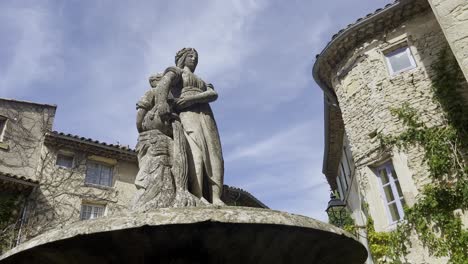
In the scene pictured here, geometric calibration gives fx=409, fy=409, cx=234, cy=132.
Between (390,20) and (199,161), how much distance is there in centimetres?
1076

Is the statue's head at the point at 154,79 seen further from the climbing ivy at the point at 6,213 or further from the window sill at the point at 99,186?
the window sill at the point at 99,186

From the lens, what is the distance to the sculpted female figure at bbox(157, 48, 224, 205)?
12.9 feet

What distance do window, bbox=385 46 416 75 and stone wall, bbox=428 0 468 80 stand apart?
3.64m

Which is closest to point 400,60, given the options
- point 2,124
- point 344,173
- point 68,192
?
point 344,173

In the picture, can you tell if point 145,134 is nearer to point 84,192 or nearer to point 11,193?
point 11,193

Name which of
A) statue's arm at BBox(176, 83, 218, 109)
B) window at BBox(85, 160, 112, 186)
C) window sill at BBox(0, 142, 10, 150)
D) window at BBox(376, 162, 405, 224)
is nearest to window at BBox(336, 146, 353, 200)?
window at BBox(376, 162, 405, 224)

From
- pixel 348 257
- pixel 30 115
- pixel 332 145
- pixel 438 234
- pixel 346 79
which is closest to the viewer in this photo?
pixel 348 257

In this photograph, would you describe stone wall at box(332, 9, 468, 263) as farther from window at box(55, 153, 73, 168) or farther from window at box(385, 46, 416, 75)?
window at box(55, 153, 73, 168)

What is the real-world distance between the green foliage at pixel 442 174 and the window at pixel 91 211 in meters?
11.4

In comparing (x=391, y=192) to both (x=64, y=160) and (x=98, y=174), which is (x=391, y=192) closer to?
(x=98, y=174)

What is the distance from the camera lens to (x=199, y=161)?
3955 mm

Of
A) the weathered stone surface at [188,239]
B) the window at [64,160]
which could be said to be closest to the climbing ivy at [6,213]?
the window at [64,160]

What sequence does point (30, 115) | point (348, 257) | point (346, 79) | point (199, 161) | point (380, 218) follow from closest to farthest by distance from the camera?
1. point (348, 257)
2. point (199, 161)
3. point (380, 218)
4. point (346, 79)
5. point (30, 115)

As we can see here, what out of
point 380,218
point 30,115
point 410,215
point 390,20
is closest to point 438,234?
point 410,215
